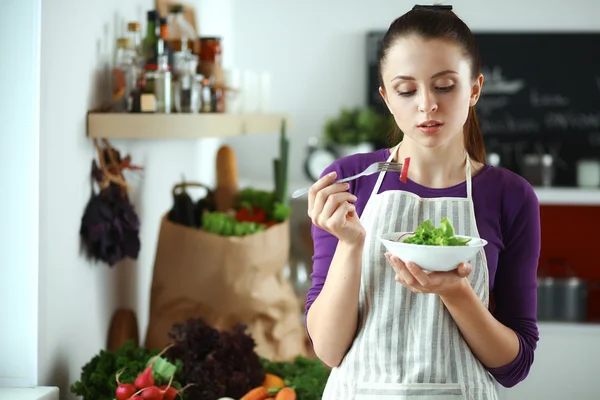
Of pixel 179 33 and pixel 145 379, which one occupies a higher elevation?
pixel 179 33

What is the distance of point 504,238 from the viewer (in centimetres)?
142

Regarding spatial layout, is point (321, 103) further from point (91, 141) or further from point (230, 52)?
point (91, 141)

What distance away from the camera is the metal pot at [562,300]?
403 centimetres

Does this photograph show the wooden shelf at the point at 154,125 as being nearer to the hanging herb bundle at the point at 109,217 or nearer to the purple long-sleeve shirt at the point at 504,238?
the hanging herb bundle at the point at 109,217

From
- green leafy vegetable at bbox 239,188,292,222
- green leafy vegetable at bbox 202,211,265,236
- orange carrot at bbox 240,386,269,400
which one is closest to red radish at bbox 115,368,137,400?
orange carrot at bbox 240,386,269,400

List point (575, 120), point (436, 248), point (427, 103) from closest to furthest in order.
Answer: point (436, 248)
point (427, 103)
point (575, 120)

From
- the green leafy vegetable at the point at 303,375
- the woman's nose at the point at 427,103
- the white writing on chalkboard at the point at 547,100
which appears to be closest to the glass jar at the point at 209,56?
the green leafy vegetable at the point at 303,375

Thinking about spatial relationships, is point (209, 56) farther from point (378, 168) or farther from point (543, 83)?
point (543, 83)

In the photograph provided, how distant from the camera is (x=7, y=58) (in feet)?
6.43

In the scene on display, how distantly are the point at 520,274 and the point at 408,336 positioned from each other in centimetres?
20

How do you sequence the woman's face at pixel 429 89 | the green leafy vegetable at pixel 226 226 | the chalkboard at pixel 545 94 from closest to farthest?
the woman's face at pixel 429 89
the green leafy vegetable at pixel 226 226
the chalkboard at pixel 545 94

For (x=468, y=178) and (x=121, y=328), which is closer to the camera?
(x=468, y=178)

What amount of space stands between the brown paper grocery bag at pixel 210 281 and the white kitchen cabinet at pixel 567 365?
168cm

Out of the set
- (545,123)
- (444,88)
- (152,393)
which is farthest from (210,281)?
(545,123)
